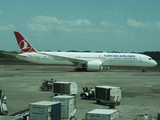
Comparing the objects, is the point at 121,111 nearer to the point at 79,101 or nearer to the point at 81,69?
the point at 79,101

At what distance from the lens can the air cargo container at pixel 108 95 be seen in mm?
19578

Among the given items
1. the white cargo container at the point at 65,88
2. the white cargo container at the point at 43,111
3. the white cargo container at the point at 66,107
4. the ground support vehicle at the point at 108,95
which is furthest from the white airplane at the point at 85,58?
the white cargo container at the point at 43,111

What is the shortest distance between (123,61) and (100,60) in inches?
190

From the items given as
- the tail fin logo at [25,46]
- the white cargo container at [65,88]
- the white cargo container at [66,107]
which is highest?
the tail fin logo at [25,46]

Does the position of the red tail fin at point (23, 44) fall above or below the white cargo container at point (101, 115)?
above

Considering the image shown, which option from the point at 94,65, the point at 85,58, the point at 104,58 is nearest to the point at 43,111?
the point at 94,65

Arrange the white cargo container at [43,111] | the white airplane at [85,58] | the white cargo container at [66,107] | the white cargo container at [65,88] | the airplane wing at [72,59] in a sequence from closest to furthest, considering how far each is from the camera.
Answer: the white cargo container at [43,111], the white cargo container at [66,107], the white cargo container at [65,88], the airplane wing at [72,59], the white airplane at [85,58]

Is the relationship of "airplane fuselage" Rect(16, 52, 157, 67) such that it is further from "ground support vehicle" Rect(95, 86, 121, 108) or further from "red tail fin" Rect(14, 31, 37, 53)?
"ground support vehicle" Rect(95, 86, 121, 108)

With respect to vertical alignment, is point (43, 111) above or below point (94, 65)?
below

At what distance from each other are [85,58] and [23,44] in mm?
14373

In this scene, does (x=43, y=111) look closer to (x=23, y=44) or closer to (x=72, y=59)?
(x=72, y=59)

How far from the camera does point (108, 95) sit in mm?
19922

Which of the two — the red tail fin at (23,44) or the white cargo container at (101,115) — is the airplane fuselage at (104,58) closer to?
the red tail fin at (23,44)

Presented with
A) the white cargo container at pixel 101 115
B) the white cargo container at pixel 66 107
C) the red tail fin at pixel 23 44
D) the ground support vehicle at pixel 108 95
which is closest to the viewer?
the white cargo container at pixel 101 115
